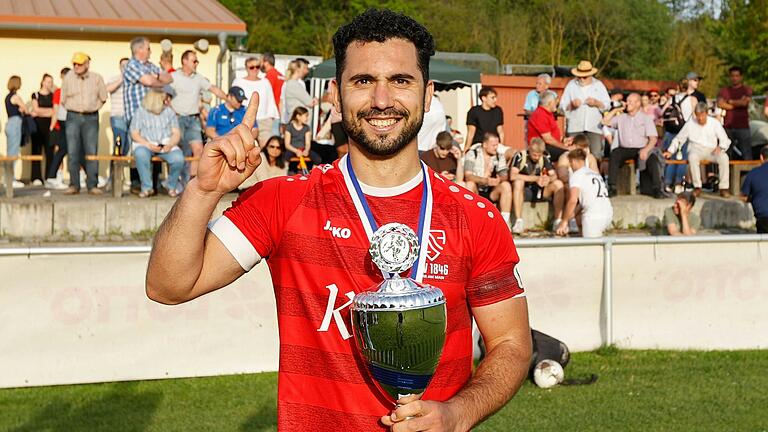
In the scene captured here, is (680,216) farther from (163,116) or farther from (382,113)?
(382,113)

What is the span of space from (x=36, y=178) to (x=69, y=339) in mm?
9788

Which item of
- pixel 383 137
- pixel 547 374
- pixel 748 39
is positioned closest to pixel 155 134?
pixel 547 374

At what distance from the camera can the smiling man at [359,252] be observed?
10.9 ft

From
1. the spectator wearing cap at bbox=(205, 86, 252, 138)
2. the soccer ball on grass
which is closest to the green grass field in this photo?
the soccer ball on grass

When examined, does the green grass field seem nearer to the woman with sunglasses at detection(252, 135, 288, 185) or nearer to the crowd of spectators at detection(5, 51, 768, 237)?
the crowd of spectators at detection(5, 51, 768, 237)

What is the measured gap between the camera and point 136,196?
48.6 feet

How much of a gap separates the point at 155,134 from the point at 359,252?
11376 mm

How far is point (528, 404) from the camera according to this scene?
908 cm

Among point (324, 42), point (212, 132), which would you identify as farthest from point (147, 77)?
point (324, 42)

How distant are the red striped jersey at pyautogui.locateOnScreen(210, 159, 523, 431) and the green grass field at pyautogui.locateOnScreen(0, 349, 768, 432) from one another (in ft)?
16.7

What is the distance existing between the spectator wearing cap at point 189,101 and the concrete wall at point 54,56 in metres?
5.63

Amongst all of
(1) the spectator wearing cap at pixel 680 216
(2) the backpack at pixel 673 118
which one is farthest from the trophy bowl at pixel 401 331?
(2) the backpack at pixel 673 118

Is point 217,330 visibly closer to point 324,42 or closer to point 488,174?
point 488,174

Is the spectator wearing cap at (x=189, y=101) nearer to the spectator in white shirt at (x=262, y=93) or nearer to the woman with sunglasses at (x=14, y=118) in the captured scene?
the spectator in white shirt at (x=262, y=93)
